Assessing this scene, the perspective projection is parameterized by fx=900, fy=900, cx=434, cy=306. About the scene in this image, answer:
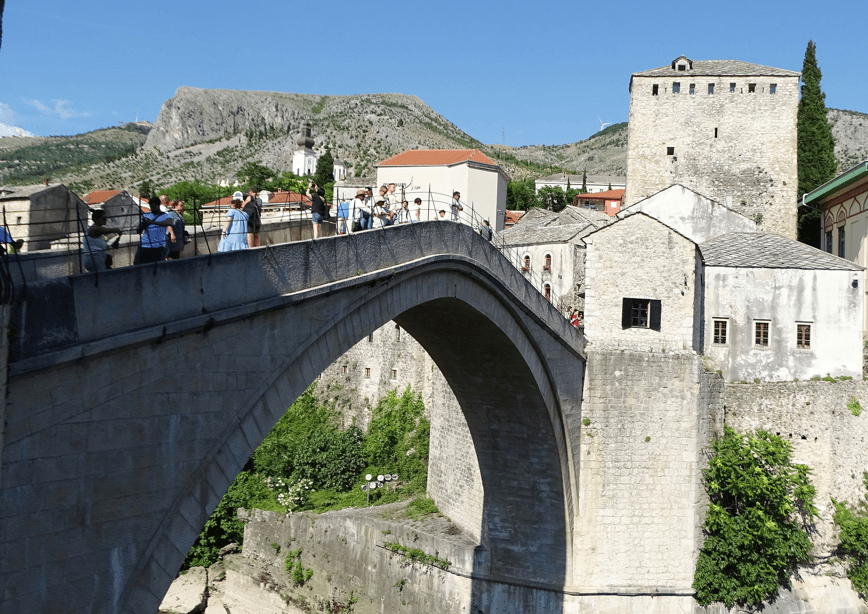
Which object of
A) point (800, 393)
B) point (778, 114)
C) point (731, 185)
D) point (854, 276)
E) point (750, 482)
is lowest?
point (750, 482)

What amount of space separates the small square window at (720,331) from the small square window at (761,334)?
2.40 feet

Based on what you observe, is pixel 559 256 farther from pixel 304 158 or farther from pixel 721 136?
pixel 304 158

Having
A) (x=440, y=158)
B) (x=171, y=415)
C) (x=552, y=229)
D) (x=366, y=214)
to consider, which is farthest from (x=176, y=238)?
(x=440, y=158)

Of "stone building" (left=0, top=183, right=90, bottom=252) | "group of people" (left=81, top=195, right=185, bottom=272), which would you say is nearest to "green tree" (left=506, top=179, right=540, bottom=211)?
"group of people" (left=81, top=195, right=185, bottom=272)

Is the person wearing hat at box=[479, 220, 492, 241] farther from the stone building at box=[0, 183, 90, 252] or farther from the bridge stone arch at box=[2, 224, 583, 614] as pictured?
the stone building at box=[0, 183, 90, 252]

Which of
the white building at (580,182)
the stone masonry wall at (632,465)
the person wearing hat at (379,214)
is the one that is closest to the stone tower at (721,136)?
the stone masonry wall at (632,465)

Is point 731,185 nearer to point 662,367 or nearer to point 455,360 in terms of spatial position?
point 662,367

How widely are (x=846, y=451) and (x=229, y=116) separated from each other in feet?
467

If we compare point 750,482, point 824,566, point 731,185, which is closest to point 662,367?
point 750,482

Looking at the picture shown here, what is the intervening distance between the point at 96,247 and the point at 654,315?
47.0 feet

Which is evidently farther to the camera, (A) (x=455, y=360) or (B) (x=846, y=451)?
(B) (x=846, y=451)

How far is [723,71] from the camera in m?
33.3

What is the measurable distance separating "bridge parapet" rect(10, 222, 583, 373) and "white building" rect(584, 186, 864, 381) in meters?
7.55

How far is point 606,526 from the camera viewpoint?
19.1m
